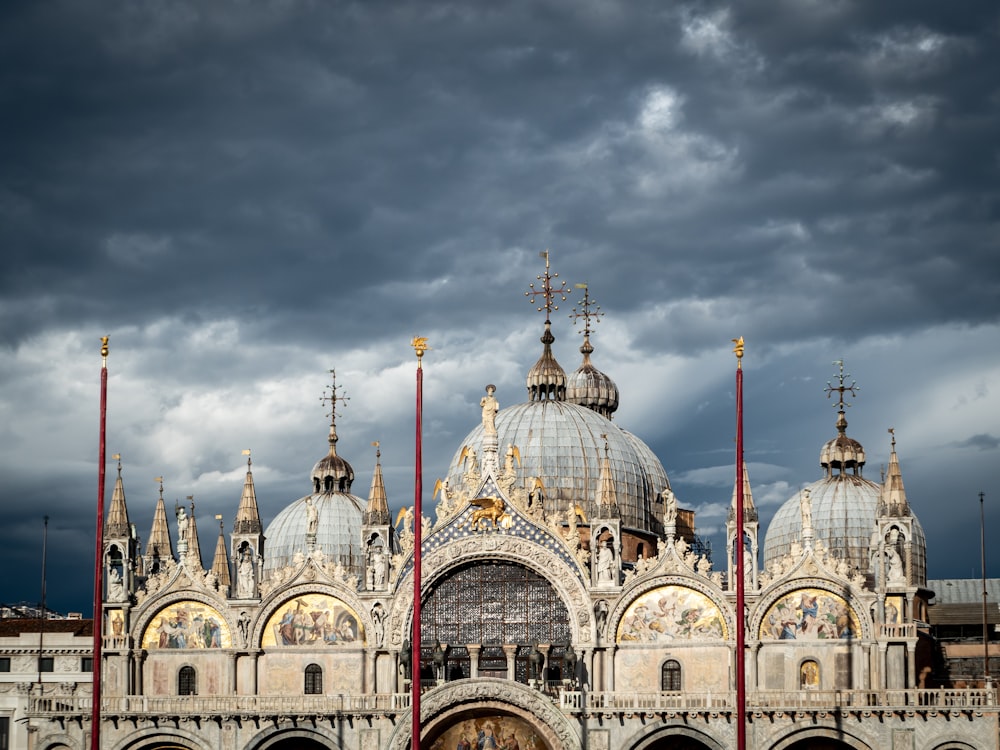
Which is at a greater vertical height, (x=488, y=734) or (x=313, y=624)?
(x=313, y=624)

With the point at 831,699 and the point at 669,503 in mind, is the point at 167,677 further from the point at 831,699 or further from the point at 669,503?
the point at 831,699

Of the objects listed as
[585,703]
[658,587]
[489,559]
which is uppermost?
[489,559]

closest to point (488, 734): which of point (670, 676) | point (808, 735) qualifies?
point (670, 676)

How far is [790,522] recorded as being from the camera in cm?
10194

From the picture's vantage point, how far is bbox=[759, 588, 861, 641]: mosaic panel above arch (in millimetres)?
82188

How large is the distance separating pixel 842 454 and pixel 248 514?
31.1m

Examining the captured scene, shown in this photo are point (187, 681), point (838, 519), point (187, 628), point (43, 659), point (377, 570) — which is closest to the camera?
point (377, 570)

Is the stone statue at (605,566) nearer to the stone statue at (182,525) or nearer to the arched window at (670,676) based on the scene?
the arched window at (670,676)

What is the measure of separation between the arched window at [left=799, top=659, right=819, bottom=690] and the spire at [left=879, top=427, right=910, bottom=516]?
736 cm

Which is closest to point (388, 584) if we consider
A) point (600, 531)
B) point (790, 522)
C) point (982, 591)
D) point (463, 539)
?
point (463, 539)

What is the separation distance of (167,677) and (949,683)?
1441 inches

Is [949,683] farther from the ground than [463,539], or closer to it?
closer to it

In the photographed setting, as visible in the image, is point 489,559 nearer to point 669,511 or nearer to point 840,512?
point 669,511

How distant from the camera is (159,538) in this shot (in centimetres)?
9881
